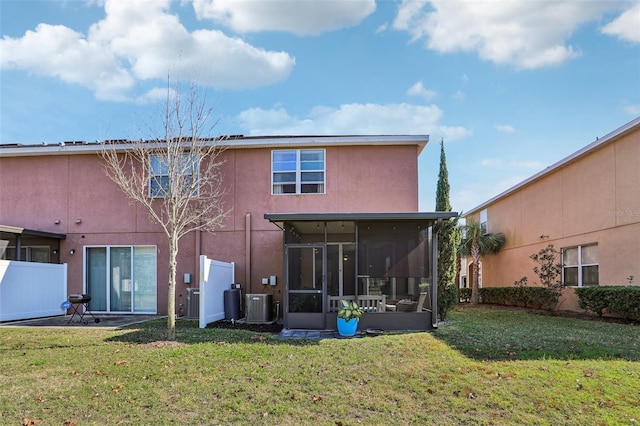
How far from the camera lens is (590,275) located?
14789 mm

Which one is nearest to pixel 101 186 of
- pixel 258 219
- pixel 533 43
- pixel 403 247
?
pixel 258 219

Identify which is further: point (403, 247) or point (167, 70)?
point (403, 247)

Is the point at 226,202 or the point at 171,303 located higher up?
the point at 226,202

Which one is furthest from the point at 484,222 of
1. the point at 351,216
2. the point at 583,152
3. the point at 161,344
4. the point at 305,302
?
the point at 161,344

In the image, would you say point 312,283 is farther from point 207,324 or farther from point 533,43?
point 533,43

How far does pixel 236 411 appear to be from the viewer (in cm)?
490

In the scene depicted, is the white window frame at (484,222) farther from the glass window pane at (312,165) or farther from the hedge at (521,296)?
the glass window pane at (312,165)

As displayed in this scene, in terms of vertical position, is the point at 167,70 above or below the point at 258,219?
above

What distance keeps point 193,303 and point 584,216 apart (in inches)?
519

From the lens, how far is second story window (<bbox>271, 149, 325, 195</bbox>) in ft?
44.0

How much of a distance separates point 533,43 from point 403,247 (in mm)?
6486

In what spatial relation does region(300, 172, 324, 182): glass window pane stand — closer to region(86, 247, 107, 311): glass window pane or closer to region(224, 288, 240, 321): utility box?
region(224, 288, 240, 321): utility box

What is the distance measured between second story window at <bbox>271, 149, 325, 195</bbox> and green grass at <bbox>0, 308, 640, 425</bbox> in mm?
5606

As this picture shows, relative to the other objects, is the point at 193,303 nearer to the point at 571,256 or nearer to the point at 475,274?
the point at 571,256
